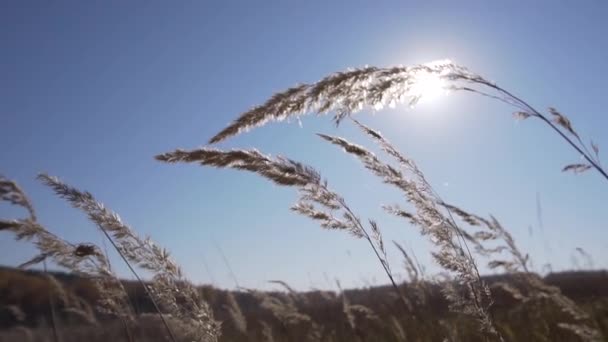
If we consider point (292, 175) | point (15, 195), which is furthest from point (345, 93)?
point (15, 195)

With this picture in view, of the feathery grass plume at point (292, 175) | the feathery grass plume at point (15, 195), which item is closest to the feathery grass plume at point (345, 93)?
the feathery grass plume at point (292, 175)

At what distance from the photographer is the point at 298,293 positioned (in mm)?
9094

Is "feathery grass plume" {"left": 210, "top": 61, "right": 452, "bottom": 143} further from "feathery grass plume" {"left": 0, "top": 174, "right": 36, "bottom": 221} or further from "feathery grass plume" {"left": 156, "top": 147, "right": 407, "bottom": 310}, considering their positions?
"feathery grass plume" {"left": 0, "top": 174, "right": 36, "bottom": 221}

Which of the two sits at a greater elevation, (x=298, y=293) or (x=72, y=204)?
(x=72, y=204)

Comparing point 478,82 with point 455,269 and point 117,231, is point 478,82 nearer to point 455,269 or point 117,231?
point 455,269

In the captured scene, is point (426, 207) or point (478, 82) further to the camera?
point (426, 207)

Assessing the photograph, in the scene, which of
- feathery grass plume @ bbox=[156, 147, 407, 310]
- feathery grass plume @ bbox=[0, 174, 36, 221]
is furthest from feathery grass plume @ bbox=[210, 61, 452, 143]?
feathery grass plume @ bbox=[0, 174, 36, 221]

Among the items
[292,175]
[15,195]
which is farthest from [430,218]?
[15,195]

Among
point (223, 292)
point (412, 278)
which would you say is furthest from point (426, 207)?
point (223, 292)

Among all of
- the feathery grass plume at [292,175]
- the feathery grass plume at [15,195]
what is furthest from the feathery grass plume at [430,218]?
the feathery grass plume at [15,195]

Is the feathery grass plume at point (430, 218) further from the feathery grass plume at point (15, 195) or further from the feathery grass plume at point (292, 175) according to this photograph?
the feathery grass plume at point (15, 195)

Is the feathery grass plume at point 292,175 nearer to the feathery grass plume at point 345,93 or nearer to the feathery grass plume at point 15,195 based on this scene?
the feathery grass plume at point 345,93

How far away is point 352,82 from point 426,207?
3.70 feet

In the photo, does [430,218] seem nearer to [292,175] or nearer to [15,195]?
[292,175]
